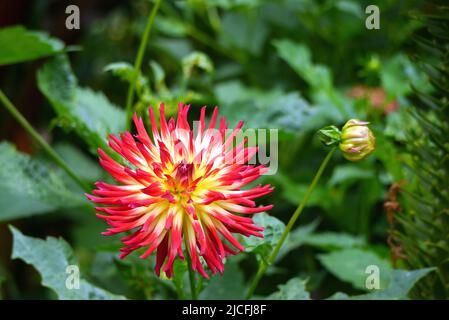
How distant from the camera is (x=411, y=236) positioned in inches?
22.4

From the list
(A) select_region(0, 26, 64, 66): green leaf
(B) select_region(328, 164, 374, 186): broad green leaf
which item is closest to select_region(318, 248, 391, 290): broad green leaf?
(B) select_region(328, 164, 374, 186): broad green leaf

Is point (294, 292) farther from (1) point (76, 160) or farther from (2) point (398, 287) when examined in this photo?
(1) point (76, 160)

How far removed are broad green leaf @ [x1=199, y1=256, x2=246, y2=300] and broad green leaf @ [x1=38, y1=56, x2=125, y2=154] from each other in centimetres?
16

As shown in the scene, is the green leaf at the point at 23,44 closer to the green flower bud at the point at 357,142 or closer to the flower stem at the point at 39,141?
the flower stem at the point at 39,141

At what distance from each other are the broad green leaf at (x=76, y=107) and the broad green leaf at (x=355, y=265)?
0.25 meters

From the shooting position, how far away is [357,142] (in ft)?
1.37

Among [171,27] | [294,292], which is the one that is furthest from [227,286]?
[171,27]

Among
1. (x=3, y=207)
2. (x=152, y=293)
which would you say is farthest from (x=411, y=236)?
(x=3, y=207)

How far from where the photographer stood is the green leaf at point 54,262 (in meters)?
0.50

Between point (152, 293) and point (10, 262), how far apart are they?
50 cm

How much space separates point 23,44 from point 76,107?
8 cm

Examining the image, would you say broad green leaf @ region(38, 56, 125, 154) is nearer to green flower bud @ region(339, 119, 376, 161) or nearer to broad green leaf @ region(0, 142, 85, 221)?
broad green leaf @ region(0, 142, 85, 221)

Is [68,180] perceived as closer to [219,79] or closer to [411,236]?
[219,79]

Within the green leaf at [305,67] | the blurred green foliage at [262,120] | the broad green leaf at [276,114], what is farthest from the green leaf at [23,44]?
the green leaf at [305,67]
